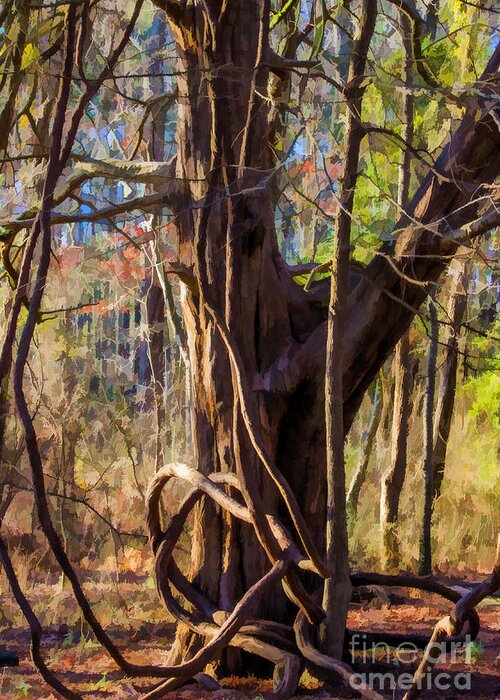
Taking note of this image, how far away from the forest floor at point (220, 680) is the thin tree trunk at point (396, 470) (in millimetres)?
1224

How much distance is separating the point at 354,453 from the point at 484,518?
301 centimetres

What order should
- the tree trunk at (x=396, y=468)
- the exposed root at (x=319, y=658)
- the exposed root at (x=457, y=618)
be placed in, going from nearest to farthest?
the exposed root at (x=457, y=618) → the exposed root at (x=319, y=658) → the tree trunk at (x=396, y=468)

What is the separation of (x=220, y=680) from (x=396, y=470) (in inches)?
160

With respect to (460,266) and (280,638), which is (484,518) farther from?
(280,638)

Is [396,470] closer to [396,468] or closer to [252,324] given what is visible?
[396,468]

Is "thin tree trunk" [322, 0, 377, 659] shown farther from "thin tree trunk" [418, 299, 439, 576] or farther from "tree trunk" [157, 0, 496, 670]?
"thin tree trunk" [418, 299, 439, 576]

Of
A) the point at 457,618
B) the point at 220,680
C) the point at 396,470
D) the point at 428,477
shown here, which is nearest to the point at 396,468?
the point at 396,470

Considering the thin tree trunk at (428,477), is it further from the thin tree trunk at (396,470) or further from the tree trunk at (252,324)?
the tree trunk at (252,324)

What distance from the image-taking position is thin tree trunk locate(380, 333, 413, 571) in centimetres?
789

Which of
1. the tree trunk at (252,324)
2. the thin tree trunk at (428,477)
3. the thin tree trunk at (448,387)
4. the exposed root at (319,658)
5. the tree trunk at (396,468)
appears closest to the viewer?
the exposed root at (319,658)

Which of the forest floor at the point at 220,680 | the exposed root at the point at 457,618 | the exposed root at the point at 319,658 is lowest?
the forest floor at the point at 220,680

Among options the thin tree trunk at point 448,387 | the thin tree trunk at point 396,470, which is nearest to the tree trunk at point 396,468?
the thin tree trunk at point 396,470

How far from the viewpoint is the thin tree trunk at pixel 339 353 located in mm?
3414

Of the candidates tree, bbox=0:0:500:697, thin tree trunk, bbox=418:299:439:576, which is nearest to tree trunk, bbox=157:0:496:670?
tree, bbox=0:0:500:697
